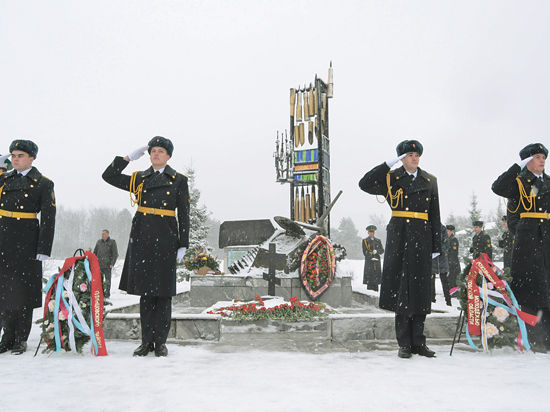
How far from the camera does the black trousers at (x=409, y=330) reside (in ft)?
14.5

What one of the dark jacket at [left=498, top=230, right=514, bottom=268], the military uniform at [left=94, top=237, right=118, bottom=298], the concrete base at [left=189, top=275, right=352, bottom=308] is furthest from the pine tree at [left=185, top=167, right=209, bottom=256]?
the dark jacket at [left=498, top=230, right=514, bottom=268]

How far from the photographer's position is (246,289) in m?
8.95

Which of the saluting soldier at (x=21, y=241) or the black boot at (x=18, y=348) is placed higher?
the saluting soldier at (x=21, y=241)

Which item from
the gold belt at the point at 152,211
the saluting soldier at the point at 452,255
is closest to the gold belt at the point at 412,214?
the gold belt at the point at 152,211

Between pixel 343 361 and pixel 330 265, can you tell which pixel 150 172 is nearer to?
pixel 343 361

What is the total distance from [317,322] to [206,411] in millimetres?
3444

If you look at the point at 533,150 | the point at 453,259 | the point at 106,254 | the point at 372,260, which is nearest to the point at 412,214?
the point at 533,150

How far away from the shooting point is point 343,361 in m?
4.07

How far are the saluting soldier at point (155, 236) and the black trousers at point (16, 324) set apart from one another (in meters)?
1.14

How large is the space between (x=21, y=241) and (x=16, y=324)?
3.14 feet

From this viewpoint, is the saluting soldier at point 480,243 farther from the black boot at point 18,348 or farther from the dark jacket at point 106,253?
the dark jacket at point 106,253

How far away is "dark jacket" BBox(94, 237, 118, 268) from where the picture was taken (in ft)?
38.4

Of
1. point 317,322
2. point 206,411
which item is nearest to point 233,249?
point 317,322

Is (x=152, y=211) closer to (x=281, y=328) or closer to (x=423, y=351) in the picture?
(x=281, y=328)
